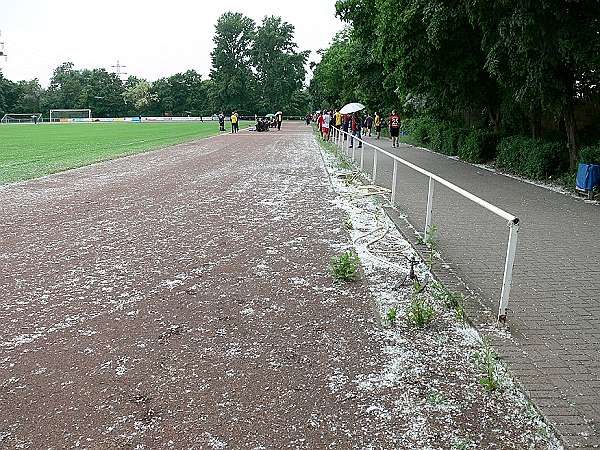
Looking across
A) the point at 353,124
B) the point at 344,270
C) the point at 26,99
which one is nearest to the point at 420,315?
the point at 344,270

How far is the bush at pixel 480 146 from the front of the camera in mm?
19234

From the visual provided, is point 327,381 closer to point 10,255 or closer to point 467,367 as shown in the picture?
point 467,367

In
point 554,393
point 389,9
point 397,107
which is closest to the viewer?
point 554,393

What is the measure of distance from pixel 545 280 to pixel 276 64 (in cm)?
10880

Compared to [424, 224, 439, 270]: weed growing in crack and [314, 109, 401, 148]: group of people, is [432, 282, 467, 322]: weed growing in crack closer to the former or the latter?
[424, 224, 439, 270]: weed growing in crack

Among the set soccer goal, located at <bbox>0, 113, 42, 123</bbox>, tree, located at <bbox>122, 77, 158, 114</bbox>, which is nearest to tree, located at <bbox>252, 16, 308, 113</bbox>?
tree, located at <bbox>122, 77, 158, 114</bbox>

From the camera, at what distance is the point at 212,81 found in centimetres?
11412

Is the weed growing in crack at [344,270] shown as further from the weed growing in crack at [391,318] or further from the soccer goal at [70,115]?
the soccer goal at [70,115]

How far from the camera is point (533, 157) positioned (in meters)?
15.1

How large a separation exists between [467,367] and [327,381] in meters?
1.02

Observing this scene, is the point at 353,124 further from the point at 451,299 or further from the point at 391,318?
the point at 391,318

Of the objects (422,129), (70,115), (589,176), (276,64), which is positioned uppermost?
(276,64)

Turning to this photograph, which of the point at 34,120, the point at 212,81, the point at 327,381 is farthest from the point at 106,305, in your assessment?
the point at 212,81

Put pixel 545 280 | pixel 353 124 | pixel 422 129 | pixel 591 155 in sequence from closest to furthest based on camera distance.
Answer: pixel 545 280 → pixel 591 155 → pixel 422 129 → pixel 353 124
